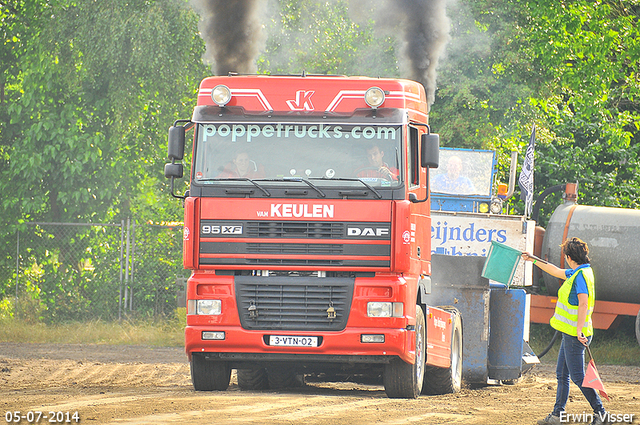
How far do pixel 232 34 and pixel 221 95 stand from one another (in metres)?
5.97

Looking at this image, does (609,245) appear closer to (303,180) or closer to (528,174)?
(528,174)

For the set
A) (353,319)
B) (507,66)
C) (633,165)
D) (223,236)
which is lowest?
(353,319)

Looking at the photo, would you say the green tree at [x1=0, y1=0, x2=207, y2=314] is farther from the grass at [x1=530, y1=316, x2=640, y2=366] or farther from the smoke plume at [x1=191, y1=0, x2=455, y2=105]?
the grass at [x1=530, y1=316, x2=640, y2=366]

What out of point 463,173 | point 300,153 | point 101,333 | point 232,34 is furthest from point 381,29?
point 300,153

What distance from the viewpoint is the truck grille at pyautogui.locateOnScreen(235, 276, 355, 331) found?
955 centimetres

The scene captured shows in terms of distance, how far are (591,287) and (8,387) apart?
278 inches

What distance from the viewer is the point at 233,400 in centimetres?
916

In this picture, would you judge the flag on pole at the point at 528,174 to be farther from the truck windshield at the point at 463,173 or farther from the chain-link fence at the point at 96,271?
the chain-link fence at the point at 96,271

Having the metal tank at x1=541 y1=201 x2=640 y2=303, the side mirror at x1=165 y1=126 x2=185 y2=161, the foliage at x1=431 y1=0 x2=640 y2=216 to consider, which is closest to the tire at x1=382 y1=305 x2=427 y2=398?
A: the side mirror at x1=165 y1=126 x2=185 y2=161

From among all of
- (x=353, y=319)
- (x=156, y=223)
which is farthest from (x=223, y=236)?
(x=156, y=223)

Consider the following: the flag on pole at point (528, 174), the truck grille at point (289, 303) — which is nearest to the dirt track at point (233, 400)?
the truck grille at point (289, 303)

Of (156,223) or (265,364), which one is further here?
(156,223)

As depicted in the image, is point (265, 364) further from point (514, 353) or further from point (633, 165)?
point (633, 165)

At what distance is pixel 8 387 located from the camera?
1139 cm
